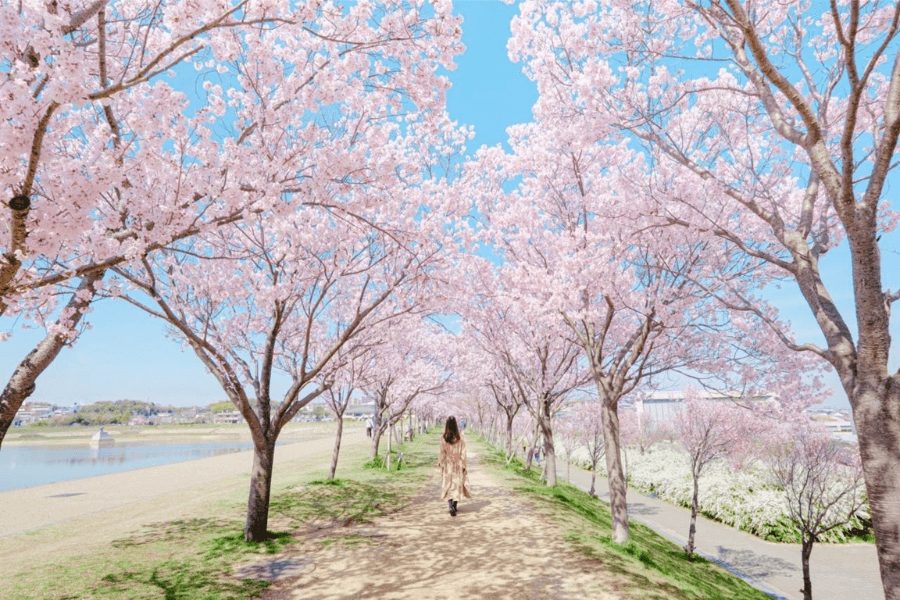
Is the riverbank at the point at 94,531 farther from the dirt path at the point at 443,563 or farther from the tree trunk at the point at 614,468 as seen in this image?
the tree trunk at the point at 614,468

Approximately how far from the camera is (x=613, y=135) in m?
7.75

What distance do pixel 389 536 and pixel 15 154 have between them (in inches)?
334

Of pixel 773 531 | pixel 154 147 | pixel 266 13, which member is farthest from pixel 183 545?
pixel 773 531

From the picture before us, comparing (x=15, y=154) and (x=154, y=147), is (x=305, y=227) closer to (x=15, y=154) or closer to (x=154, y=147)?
(x=154, y=147)

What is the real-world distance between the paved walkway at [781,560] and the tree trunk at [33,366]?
15849 mm

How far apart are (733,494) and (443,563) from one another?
18284 millimetres

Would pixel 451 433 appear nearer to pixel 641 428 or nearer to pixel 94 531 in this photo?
pixel 94 531

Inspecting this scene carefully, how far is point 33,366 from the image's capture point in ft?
17.1

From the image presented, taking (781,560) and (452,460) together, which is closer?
(452,460)

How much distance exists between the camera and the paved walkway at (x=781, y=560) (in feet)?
40.1

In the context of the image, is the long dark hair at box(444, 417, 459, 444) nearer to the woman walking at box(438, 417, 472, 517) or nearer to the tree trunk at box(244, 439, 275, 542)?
the woman walking at box(438, 417, 472, 517)

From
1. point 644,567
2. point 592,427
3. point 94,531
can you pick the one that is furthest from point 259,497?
point 592,427

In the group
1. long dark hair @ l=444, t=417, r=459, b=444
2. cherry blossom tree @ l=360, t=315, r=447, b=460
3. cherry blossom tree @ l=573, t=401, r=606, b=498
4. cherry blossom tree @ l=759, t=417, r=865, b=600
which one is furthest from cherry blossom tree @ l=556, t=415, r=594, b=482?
long dark hair @ l=444, t=417, r=459, b=444

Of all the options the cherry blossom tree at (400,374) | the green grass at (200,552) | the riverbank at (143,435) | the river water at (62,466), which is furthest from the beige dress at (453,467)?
the riverbank at (143,435)
